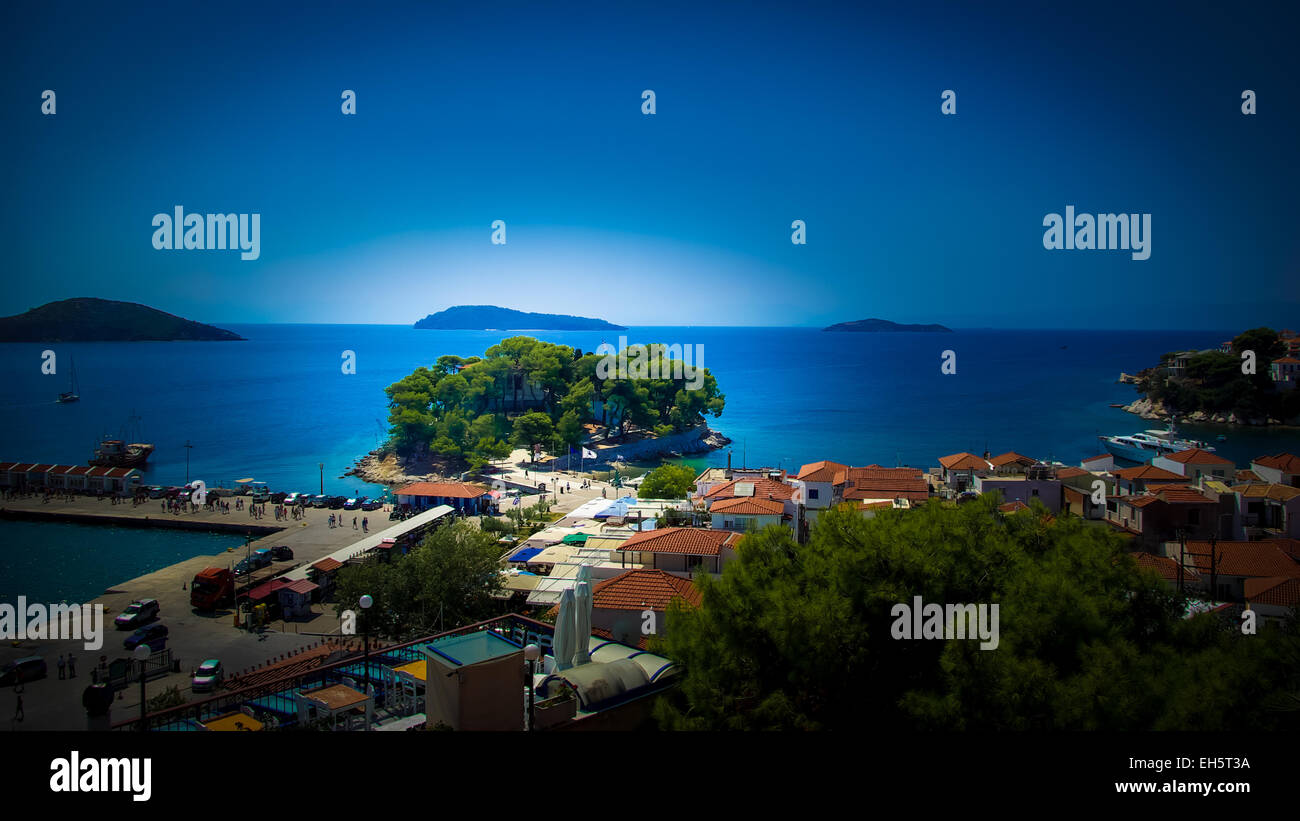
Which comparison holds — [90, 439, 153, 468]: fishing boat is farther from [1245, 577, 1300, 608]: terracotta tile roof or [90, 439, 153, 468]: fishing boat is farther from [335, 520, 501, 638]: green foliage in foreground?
[1245, 577, 1300, 608]: terracotta tile roof

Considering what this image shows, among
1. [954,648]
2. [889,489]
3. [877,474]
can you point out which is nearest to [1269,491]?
[889,489]

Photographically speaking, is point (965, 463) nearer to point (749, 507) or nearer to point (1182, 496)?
point (1182, 496)

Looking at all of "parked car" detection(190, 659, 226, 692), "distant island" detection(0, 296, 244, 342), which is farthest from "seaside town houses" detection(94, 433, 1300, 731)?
"distant island" detection(0, 296, 244, 342)

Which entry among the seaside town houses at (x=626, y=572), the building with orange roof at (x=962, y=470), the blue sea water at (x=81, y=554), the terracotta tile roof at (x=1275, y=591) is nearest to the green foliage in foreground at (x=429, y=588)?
the seaside town houses at (x=626, y=572)

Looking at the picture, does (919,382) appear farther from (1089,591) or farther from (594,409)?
(1089,591)

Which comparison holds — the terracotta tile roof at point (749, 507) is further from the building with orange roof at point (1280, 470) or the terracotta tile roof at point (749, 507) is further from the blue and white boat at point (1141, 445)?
the blue and white boat at point (1141, 445)
